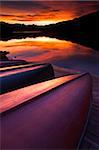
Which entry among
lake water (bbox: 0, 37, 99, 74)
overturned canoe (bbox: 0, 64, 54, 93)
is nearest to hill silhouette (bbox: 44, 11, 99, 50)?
lake water (bbox: 0, 37, 99, 74)

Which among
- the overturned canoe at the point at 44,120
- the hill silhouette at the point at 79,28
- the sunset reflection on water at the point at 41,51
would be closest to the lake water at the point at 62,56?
the sunset reflection on water at the point at 41,51

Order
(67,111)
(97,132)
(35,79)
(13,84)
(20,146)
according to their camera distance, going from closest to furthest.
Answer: (20,146), (67,111), (97,132), (13,84), (35,79)

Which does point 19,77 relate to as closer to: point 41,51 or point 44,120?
point 44,120

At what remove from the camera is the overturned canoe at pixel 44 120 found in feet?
7.44

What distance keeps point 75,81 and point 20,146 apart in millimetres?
2631

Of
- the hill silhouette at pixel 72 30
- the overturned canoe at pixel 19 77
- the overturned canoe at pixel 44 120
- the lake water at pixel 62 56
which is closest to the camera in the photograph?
the overturned canoe at pixel 44 120

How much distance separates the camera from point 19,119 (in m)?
2.47

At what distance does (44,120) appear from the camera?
2645 mm

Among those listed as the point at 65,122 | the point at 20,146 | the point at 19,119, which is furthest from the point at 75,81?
the point at 20,146

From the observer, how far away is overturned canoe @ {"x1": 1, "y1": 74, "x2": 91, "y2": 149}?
227 centimetres

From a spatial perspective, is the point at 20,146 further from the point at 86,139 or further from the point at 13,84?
the point at 13,84

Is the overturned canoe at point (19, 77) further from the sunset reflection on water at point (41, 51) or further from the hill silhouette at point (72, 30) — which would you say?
the hill silhouette at point (72, 30)

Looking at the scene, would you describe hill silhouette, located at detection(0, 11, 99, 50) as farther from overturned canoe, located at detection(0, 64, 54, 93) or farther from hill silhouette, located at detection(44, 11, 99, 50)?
overturned canoe, located at detection(0, 64, 54, 93)

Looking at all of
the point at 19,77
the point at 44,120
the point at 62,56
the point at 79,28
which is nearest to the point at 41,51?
the point at 62,56
